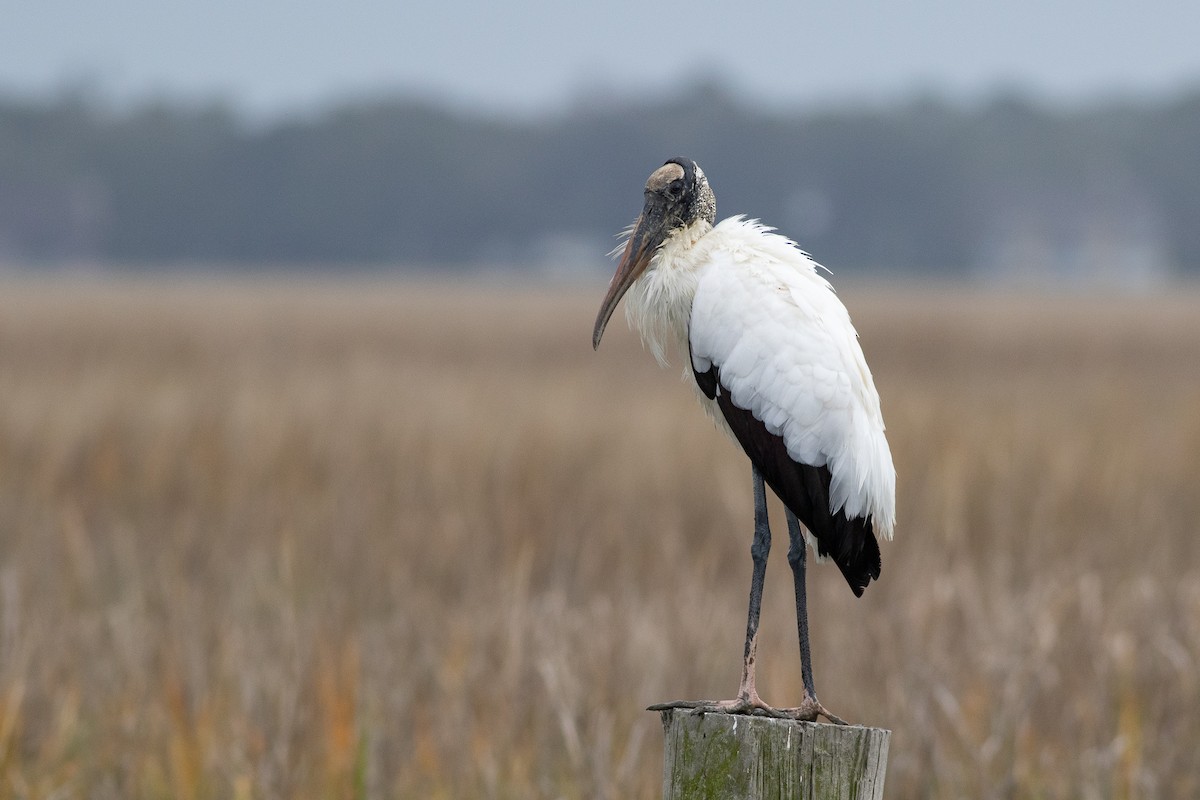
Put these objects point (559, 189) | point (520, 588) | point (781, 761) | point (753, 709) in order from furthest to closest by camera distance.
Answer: point (559, 189) < point (520, 588) < point (753, 709) < point (781, 761)

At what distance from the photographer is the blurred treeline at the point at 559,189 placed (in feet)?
252

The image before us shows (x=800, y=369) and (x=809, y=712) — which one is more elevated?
(x=800, y=369)

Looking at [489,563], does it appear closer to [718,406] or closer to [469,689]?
[469,689]

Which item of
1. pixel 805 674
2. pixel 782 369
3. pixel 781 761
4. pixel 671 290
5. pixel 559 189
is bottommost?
pixel 781 761

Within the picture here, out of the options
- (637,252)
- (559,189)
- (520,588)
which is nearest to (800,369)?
(637,252)

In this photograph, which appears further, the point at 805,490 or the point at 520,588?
the point at 520,588

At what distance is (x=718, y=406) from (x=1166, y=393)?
30.7 ft

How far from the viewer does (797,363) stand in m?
2.46

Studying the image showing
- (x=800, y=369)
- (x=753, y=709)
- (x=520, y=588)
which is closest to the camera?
(x=753, y=709)

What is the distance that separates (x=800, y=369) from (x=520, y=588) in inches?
91.7

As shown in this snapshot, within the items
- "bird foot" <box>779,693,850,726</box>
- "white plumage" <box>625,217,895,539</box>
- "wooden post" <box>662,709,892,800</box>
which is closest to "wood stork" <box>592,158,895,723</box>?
"white plumage" <box>625,217,895,539</box>

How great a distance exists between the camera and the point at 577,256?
3130 inches

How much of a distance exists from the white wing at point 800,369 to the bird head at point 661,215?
11cm

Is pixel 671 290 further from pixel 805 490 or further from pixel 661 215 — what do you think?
pixel 805 490
